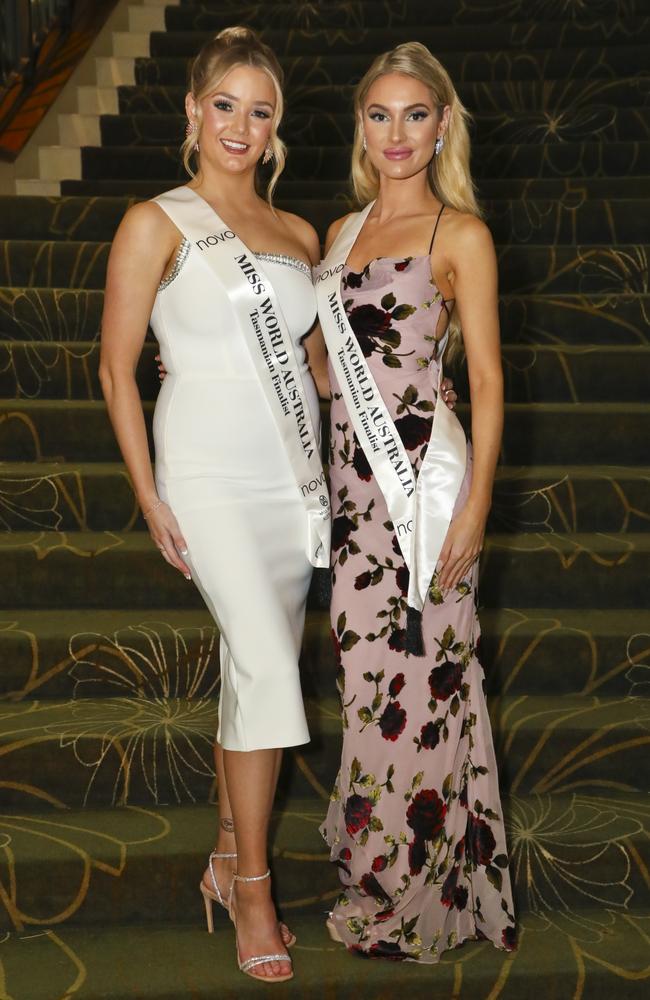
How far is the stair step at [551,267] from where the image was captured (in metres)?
3.18

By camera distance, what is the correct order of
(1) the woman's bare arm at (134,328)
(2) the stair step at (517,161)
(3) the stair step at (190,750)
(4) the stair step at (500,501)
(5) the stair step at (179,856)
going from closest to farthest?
(1) the woman's bare arm at (134,328) < (5) the stair step at (179,856) < (3) the stair step at (190,750) < (4) the stair step at (500,501) < (2) the stair step at (517,161)

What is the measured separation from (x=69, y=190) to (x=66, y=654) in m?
2.08

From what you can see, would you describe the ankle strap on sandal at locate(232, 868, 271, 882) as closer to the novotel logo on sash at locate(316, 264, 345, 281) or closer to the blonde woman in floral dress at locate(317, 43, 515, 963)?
the blonde woman in floral dress at locate(317, 43, 515, 963)

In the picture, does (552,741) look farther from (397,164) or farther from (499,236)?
(499,236)

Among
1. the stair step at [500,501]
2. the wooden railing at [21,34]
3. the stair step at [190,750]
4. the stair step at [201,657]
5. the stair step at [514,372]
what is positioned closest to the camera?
the stair step at [190,750]

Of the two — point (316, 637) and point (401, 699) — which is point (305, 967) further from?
point (316, 637)

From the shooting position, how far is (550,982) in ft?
Answer: 5.82

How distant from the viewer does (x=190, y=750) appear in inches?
82.5

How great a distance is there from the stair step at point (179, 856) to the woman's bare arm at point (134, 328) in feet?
1.86

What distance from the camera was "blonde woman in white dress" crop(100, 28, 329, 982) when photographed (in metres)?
1.67

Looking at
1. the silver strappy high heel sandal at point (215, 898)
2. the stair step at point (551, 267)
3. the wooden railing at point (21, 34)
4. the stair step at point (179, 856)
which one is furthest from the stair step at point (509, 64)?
the silver strappy high heel sandal at point (215, 898)

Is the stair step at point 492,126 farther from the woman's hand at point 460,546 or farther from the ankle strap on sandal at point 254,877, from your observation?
the ankle strap on sandal at point 254,877

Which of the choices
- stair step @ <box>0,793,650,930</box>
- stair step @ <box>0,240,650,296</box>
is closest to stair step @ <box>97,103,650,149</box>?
stair step @ <box>0,240,650,296</box>

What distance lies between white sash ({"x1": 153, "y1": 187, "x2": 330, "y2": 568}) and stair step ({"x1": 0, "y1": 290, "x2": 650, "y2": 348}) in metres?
1.36
